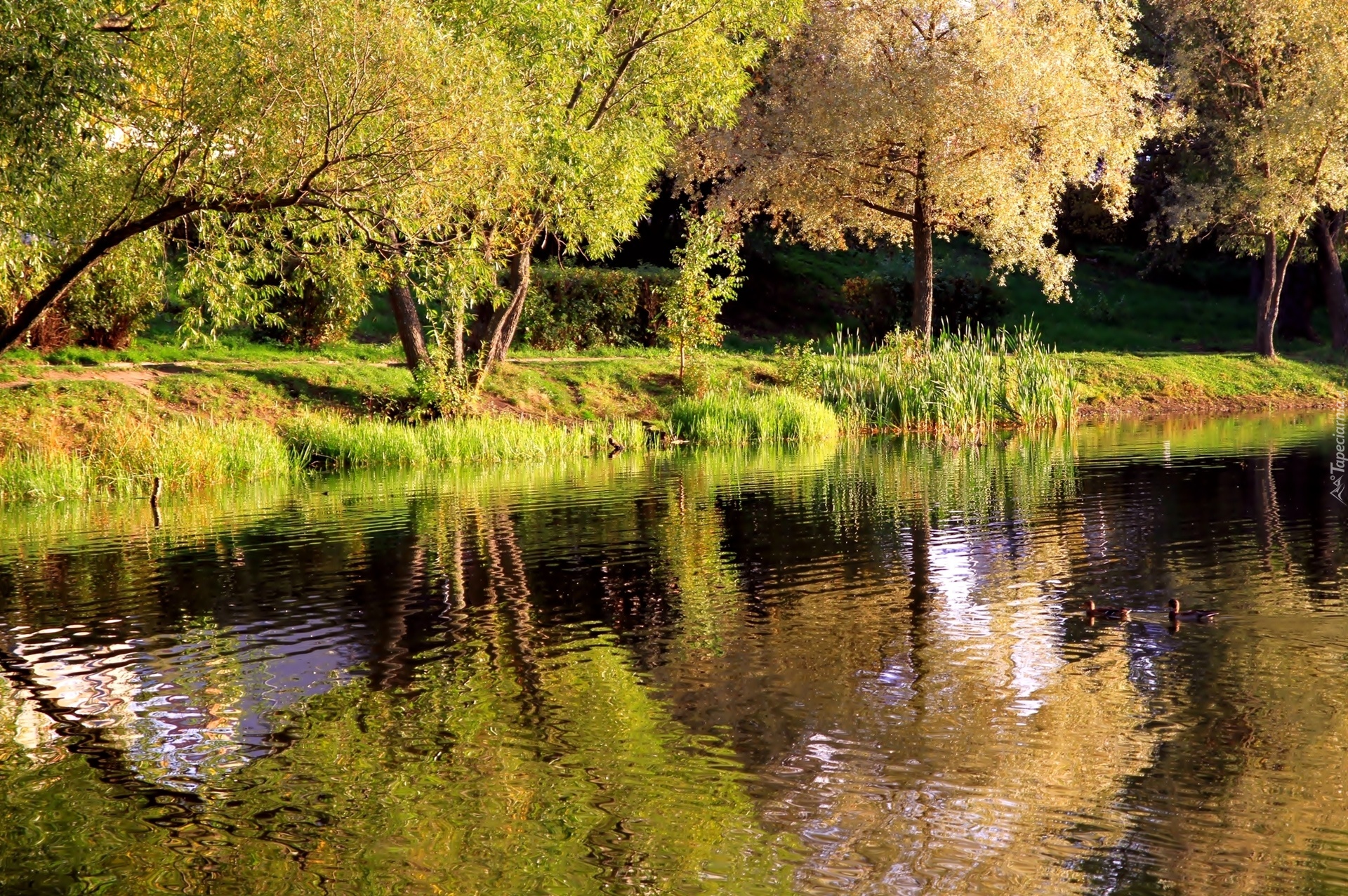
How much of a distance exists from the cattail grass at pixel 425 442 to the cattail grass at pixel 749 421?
3.27m

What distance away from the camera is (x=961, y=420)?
3209cm

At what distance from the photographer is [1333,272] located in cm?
4631

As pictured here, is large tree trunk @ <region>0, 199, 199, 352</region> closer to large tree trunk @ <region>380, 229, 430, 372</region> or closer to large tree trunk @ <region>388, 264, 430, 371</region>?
large tree trunk @ <region>380, 229, 430, 372</region>

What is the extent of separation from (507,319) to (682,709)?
80.2 feet

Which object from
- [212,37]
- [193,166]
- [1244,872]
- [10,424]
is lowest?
[1244,872]

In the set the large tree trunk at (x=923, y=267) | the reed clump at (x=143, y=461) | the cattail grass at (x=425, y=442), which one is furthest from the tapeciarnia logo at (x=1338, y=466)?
the reed clump at (x=143, y=461)

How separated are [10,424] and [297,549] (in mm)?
10878

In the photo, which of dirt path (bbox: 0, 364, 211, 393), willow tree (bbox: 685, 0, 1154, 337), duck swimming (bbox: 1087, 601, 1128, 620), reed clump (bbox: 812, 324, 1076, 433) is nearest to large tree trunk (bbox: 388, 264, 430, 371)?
dirt path (bbox: 0, 364, 211, 393)

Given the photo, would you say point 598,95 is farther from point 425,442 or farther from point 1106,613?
point 1106,613

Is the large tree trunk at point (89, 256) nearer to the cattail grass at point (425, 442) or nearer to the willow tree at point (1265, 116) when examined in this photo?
the cattail grass at point (425, 442)

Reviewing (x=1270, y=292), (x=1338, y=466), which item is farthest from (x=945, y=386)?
(x=1270, y=292)

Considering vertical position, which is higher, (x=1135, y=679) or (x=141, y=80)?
(x=141, y=80)

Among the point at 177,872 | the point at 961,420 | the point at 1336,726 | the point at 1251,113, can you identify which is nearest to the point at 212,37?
the point at 177,872

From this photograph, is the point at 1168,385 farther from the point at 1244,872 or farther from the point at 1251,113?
the point at 1244,872
